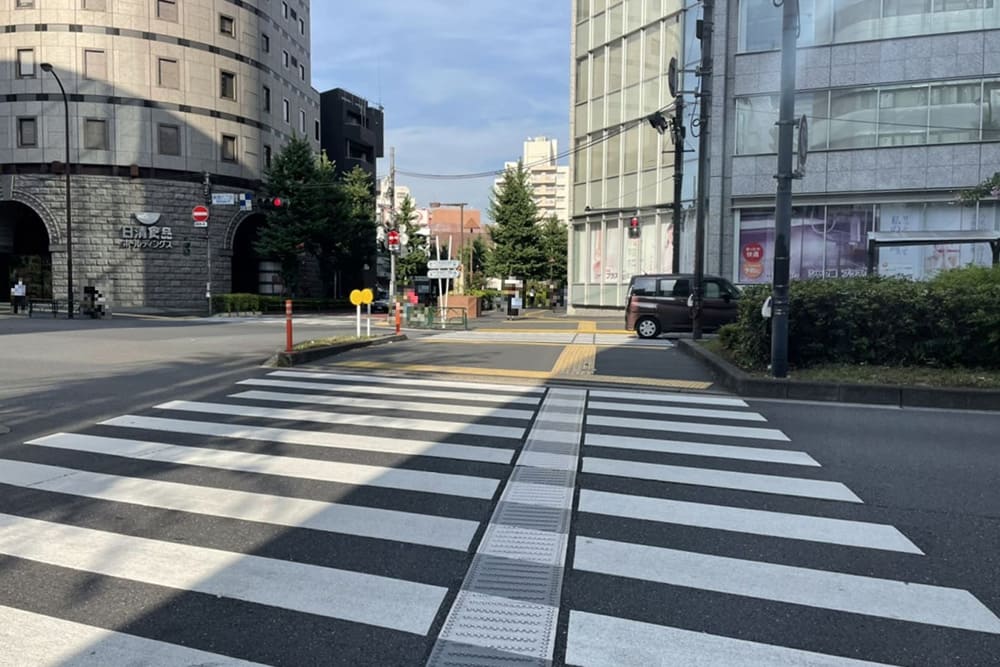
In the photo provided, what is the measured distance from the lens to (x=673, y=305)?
1952 centimetres

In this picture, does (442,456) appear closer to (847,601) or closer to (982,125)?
(847,601)

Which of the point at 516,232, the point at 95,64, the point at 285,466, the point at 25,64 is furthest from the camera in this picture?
the point at 516,232

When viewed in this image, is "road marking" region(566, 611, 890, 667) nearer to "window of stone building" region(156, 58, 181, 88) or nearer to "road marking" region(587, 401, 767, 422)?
"road marking" region(587, 401, 767, 422)

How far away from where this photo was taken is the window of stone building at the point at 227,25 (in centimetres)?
3894

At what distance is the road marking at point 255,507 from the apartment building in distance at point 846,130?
826 inches

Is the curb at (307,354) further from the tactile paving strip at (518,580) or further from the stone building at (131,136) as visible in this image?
the stone building at (131,136)

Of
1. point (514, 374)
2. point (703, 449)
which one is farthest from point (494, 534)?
point (514, 374)

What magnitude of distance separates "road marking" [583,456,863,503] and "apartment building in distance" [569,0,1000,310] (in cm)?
1867

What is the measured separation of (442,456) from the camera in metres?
6.12

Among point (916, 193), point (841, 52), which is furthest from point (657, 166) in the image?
point (916, 193)

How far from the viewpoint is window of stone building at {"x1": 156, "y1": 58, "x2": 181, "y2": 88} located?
3691cm

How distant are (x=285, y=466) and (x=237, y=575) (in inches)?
86.7

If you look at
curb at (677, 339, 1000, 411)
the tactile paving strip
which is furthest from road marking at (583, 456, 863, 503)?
curb at (677, 339, 1000, 411)

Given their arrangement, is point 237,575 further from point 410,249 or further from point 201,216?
point 410,249
